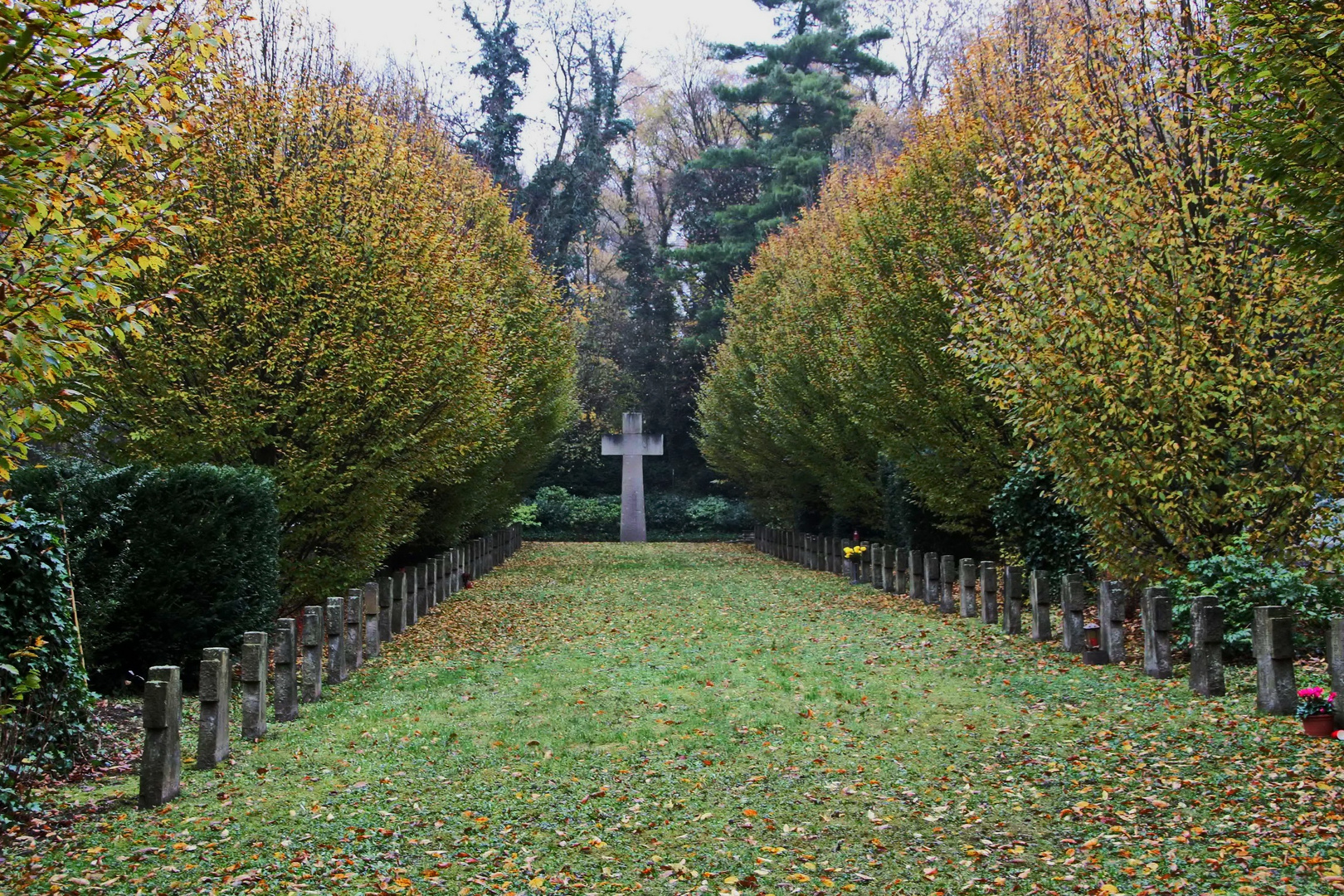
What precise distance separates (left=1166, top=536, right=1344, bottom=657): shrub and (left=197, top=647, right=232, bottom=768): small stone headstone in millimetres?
8219

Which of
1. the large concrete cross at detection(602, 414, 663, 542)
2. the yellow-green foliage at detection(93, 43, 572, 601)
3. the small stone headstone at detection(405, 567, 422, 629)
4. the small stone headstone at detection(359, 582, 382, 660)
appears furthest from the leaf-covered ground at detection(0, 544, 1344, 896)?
the large concrete cross at detection(602, 414, 663, 542)

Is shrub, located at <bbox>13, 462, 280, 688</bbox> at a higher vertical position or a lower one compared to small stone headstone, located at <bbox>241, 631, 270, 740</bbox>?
higher

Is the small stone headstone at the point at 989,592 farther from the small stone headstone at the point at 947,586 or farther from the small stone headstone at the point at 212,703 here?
the small stone headstone at the point at 212,703

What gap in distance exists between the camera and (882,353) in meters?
18.0

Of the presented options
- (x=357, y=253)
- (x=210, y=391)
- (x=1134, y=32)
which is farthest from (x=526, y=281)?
(x=1134, y=32)

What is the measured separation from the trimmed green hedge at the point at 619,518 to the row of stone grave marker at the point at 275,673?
27.1m

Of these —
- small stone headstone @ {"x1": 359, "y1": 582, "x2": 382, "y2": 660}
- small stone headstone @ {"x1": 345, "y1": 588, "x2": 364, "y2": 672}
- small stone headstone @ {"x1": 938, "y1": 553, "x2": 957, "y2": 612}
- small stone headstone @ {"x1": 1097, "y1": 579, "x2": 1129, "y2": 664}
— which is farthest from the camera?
small stone headstone @ {"x1": 938, "y1": 553, "x2": 957, "y2": 612}

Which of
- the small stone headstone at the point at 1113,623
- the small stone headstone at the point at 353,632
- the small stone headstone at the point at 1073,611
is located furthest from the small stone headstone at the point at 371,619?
the small stone headstone at the point at 1113,623

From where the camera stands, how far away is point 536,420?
28641 mm

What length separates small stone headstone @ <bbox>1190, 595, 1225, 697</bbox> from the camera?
922cm

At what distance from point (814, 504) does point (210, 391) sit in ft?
67.9

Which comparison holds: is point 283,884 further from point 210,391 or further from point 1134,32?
point 1134,32

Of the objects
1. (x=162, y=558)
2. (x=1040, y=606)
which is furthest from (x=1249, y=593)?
(x=162, y=558)

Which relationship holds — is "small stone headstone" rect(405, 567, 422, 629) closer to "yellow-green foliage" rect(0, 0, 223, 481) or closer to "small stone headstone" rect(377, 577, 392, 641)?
"small stone headstone" rect(377, 577, 392, 641)
